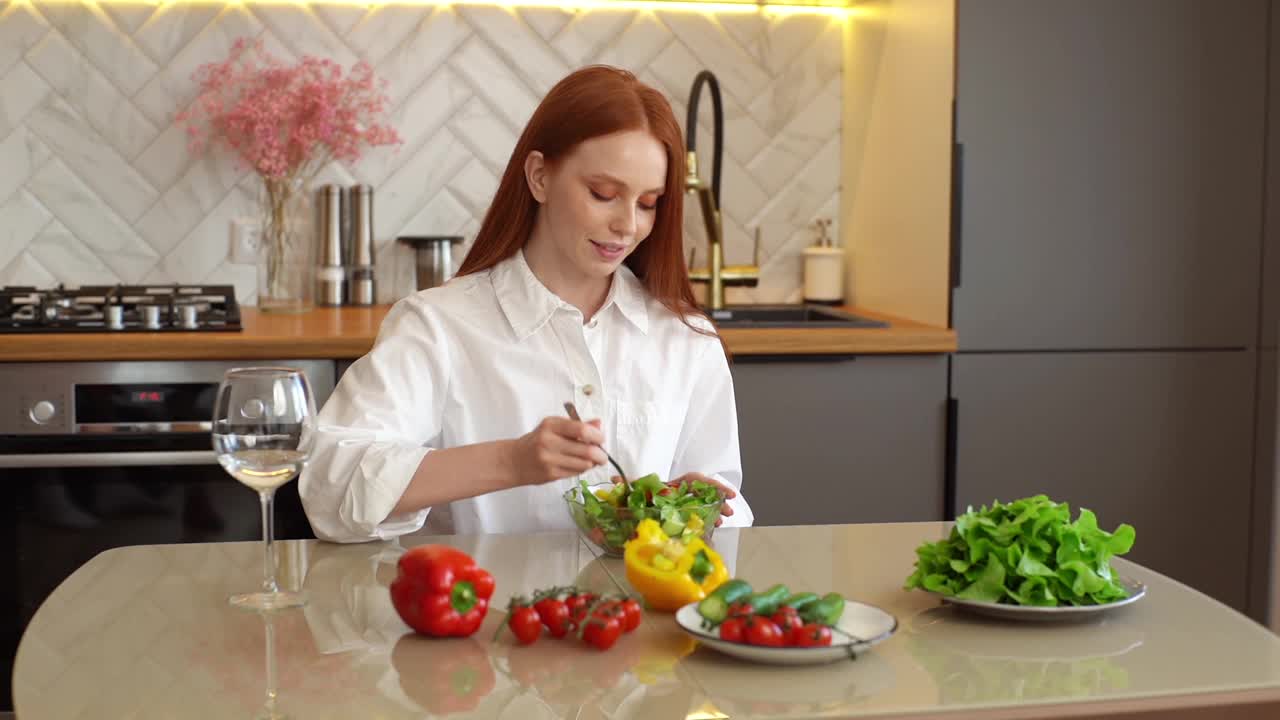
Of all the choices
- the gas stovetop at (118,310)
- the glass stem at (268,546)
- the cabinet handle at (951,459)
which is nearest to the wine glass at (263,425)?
the glass stem at (268,546)

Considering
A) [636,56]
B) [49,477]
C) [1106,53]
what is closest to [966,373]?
[1106,53]


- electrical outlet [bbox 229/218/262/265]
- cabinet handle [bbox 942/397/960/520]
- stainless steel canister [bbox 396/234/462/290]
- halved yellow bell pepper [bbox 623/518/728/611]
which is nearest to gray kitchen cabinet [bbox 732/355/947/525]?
cabinet handle [bbox 942/397/960/520]

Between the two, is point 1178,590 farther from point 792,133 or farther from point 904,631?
point 792,133

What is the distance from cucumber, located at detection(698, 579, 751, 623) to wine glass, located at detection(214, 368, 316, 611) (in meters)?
0.40

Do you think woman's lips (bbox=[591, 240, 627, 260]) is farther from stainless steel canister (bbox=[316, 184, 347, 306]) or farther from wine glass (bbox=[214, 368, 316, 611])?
stainless steel canister (bbox=[316, 184, 347, 306])

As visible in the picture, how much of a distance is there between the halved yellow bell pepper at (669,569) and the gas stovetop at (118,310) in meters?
1.66

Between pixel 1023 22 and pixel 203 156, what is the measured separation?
1983 millimetres

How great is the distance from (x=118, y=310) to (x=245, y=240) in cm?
56

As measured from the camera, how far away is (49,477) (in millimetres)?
2693

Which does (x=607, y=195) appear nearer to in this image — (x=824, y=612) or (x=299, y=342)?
(x=824, y=612)

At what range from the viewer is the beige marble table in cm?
108

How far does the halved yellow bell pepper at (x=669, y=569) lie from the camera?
131 cm

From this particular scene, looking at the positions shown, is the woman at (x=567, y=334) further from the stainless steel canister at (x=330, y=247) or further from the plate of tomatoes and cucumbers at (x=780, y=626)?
the stainless steel canister at (x=330, y=247)

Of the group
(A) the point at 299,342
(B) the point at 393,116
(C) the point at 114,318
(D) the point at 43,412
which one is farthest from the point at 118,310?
(B) the point at 393,116
